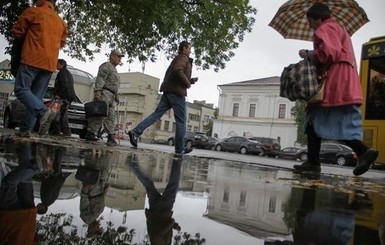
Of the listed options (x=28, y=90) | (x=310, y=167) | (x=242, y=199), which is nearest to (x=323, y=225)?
(x=242, y=199)

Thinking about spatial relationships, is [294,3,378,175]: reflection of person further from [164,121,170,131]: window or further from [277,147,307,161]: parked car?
[164,121,170,131]: window

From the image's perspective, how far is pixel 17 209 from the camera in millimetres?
1268

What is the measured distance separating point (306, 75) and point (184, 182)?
7.63 ft

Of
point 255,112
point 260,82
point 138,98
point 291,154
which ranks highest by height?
point 260,82

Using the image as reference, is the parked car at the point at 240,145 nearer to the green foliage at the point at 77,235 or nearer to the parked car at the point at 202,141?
the parked car at the point at 202,141

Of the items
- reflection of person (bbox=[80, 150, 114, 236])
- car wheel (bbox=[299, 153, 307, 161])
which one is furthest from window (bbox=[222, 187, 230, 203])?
car wheel (bbox=[299, 153, 307, 161])

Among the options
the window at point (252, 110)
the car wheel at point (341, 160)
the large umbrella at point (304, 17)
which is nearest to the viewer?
the large umbrella at point (304, 17)

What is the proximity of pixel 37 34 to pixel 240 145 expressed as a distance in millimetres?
30616

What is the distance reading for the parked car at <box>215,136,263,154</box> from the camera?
33.8 m

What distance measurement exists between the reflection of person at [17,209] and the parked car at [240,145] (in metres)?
32.4

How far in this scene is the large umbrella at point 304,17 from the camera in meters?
5.31

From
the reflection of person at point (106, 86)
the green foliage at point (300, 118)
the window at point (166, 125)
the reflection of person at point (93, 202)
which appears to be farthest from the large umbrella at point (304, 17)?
the window at point (166, 125)

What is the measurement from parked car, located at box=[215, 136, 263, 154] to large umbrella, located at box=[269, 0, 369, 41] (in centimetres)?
2815

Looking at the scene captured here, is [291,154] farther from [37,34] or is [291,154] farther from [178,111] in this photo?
[37,34]
